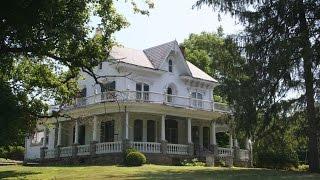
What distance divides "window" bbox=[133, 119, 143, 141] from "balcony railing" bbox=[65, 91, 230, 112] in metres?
2.51

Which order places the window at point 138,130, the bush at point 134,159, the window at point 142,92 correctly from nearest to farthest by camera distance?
the bush at point 134,159 < the window at point 142,92 < the window at point 138,130

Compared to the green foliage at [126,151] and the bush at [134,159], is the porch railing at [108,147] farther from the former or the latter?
the bush at [134,159]

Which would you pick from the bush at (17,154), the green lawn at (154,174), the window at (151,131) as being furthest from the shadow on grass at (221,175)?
the bush at (17,154)

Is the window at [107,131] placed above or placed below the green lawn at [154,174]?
above

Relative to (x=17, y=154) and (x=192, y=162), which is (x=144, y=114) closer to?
(x=192, y=162)

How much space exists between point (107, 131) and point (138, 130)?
262cm

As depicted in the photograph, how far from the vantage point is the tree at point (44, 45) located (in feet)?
64.5

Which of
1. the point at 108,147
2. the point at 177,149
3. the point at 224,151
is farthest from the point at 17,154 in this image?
the point at 224,151

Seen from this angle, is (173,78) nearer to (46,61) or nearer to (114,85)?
(114,85)

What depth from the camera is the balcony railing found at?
3672 cm

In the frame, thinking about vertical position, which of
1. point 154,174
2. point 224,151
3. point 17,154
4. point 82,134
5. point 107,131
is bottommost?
point 154,174

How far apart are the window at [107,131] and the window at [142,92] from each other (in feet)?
11.5

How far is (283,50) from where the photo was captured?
82.9ft

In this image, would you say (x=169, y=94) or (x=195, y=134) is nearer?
(x=169, y=94)
